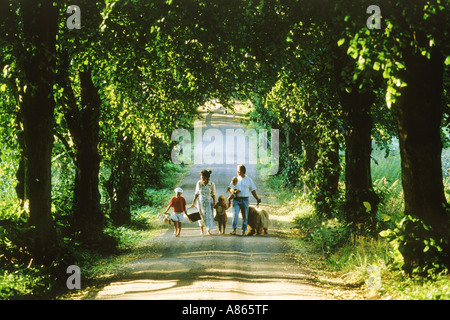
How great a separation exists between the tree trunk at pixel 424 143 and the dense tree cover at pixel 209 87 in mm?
19

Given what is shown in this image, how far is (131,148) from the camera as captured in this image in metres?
17.2

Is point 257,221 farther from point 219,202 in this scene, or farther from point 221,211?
point 219,202

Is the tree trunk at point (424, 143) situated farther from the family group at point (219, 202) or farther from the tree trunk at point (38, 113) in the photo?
the family group at point (219, 202)

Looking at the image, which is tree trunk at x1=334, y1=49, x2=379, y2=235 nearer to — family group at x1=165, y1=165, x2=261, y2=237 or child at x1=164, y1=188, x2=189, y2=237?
family group at x1=165, y1=165, x2=261, y2=237

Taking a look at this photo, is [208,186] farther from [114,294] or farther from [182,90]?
[114,294]

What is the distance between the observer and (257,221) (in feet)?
53.8

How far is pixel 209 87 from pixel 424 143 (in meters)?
6.13

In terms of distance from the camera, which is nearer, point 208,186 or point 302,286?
point 302,286

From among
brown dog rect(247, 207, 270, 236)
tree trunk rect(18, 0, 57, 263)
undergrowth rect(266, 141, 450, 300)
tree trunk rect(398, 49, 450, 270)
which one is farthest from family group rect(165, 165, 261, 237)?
tree trunk rect(398, 49, 450, 270)

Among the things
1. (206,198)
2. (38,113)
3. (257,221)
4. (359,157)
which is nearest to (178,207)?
(206,198)

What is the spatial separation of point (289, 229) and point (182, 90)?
6.54 m

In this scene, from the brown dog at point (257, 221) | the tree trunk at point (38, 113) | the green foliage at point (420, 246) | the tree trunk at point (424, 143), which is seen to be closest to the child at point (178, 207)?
the brown dog at point (257, 221)

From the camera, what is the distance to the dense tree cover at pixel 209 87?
826 cm
